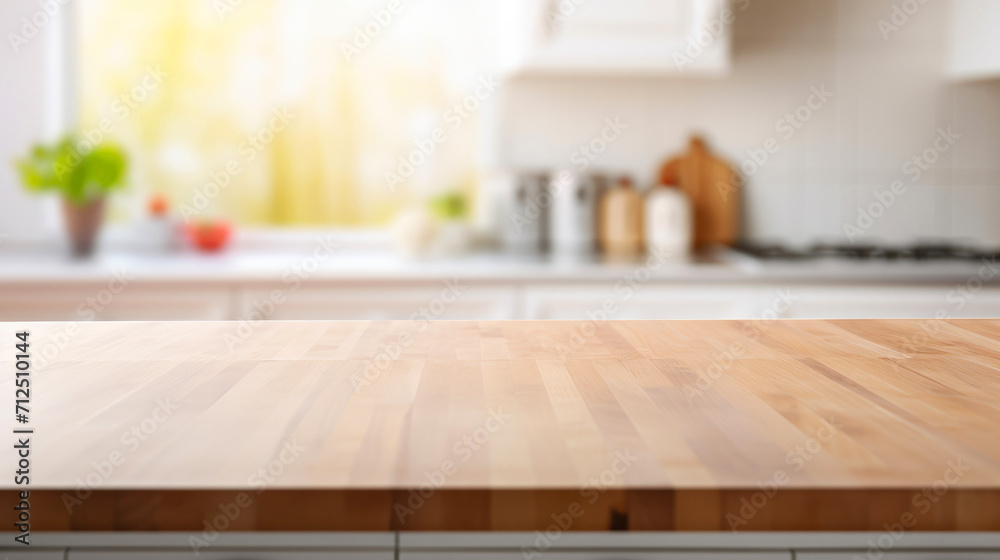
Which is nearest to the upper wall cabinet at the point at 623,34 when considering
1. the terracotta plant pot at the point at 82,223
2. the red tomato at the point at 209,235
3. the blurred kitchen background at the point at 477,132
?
the blurred kitchen background at the point at 477,132

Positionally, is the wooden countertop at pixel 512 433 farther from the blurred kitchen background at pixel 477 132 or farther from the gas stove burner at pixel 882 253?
the blurred kitchen background at pixel 477 132

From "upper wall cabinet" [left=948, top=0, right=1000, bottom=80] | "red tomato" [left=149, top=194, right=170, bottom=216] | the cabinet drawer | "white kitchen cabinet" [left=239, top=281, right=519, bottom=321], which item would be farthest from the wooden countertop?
"upper wall cabinet" [left=948, top=0, right=1000, bottom=80]

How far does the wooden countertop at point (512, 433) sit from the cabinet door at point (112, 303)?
124 centimetres

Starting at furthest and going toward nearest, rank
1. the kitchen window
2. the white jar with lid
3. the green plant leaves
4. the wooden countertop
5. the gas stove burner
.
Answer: the kitchen window, the white jar with lid, the green plant leaves, the gas stove burner, the wooden countertop

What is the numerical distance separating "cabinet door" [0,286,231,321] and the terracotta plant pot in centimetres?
40

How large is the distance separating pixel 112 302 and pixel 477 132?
123cm

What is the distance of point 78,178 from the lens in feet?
8.57

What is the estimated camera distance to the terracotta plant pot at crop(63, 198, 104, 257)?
2.62 m

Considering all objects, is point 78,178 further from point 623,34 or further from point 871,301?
point 871,301

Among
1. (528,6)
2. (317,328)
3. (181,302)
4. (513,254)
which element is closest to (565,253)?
(513,254)

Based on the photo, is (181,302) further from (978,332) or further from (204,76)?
(978,332)

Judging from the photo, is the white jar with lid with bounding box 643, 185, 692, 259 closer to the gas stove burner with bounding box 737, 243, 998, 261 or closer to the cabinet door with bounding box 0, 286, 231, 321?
the gas stove burner with bounding box 737, 243, 998, 261

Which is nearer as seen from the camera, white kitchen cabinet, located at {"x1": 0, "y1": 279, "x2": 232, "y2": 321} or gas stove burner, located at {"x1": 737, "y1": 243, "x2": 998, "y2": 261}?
white kitchen cabinet, located at {"x1": 0, "y1": 279, "x2": 232, "y2": 321}

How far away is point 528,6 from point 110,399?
1.90 meters
